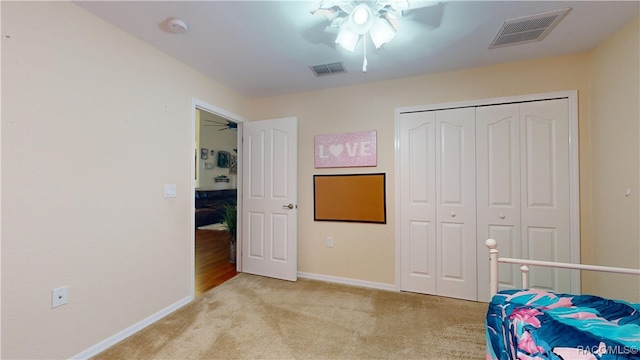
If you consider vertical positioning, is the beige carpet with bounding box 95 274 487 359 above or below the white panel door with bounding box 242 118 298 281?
below

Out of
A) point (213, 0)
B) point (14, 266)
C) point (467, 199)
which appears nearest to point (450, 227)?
point (467, 199)

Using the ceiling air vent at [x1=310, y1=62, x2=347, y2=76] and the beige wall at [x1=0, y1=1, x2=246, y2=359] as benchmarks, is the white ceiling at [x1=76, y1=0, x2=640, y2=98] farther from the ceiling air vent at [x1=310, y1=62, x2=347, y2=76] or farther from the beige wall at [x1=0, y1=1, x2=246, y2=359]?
the beige wall at [x1=0, y1=1, x2=246, y2=359]

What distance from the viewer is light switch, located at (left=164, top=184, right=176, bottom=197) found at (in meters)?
2.26

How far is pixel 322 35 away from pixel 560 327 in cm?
216

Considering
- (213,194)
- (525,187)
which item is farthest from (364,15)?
(213,194)

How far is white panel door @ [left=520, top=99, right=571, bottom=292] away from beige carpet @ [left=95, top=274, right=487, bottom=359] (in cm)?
76

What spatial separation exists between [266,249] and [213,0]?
2.54 m

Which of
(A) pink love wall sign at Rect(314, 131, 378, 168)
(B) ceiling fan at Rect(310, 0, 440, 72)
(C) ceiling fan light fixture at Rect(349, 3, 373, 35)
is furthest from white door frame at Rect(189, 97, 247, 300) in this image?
(C) ceiling fan light fixture at Rect(349, 3, 373, 35)

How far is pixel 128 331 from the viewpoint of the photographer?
6.34 feet

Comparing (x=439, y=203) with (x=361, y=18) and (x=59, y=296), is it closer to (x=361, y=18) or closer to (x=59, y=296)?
(x=361, y=18)

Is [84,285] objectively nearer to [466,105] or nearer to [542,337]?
[542,337]

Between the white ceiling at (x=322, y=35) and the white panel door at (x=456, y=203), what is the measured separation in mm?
620

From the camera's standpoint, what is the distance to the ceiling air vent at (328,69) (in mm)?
2488

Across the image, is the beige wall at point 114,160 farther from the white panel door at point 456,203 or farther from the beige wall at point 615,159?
the white panel door at point 456,203
